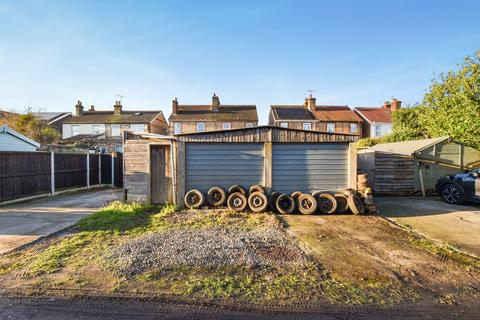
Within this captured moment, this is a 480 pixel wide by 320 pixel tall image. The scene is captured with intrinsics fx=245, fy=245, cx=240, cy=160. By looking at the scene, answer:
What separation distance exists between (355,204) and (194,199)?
16.7 feet

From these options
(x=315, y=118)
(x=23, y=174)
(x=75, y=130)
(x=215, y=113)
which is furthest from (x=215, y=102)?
(x=23, y=174)

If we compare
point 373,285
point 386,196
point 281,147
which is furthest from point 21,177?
point 386,196

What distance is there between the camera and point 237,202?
792 cm

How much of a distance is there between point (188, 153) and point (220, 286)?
224 inches

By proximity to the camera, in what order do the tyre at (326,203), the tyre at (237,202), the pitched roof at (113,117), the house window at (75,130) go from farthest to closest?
1. the house window at (75,130)
2. the pitched roof at (113,117)
3. the tyre at (237,202)
4. the tyre at (326,203)

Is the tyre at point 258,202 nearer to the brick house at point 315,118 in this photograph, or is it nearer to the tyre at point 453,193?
the tyre at point 453,193

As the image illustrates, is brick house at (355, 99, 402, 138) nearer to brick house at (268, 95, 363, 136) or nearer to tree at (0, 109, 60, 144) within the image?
brick house at (268, 95, 363, 136)

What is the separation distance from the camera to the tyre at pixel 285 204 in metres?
7.62

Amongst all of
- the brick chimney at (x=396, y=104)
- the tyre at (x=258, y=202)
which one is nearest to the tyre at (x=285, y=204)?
the tyre at (x=258, y=202)

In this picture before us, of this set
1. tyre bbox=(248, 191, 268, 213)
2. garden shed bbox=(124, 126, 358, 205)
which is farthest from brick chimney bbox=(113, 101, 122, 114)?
tyre bbox=(248, 191, 268, 213)

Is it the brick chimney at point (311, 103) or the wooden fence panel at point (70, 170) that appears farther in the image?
the brick chimney at point (311, 103)

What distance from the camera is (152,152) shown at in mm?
8531

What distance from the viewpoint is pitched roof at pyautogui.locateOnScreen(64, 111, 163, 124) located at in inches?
1179

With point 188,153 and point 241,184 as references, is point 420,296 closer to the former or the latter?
point 241,184
